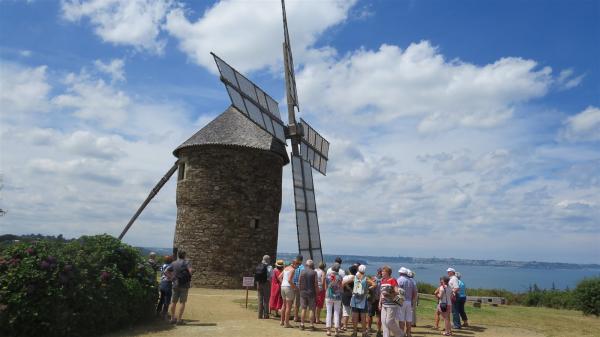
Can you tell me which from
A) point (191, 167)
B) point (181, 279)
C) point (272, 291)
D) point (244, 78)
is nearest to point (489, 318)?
point (272, 291)

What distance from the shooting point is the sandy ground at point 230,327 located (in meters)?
10.1

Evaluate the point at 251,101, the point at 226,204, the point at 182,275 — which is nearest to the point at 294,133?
the point at 251,101

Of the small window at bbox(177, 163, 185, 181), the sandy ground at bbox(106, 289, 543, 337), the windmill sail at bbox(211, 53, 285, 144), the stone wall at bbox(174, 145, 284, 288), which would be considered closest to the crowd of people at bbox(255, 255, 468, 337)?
the sandy ground at bbox(106, 289, 543, 337)

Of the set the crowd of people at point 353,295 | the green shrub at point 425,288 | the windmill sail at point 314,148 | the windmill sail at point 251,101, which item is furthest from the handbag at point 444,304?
the green shrub at point 425,288

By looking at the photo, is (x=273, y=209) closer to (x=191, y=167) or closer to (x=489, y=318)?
(x=191, y=167)

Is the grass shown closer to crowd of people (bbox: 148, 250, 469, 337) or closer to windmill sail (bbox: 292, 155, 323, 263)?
crowd of people (bbox: 148, 250, 469, 337)

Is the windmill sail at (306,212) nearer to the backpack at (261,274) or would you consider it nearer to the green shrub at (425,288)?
the backpack at (261,274)

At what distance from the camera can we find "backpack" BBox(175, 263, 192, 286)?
35.7 ft

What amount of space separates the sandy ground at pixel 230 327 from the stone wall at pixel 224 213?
4684mm

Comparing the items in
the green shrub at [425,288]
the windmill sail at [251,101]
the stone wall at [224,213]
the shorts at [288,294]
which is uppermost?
the windmill sail at [251,101]

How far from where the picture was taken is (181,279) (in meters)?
10.9

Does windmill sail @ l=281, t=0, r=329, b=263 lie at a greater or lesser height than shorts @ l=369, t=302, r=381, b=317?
greater

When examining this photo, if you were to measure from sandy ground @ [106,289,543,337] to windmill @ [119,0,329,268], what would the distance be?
360 centimetres

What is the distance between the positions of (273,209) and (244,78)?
6973mm
